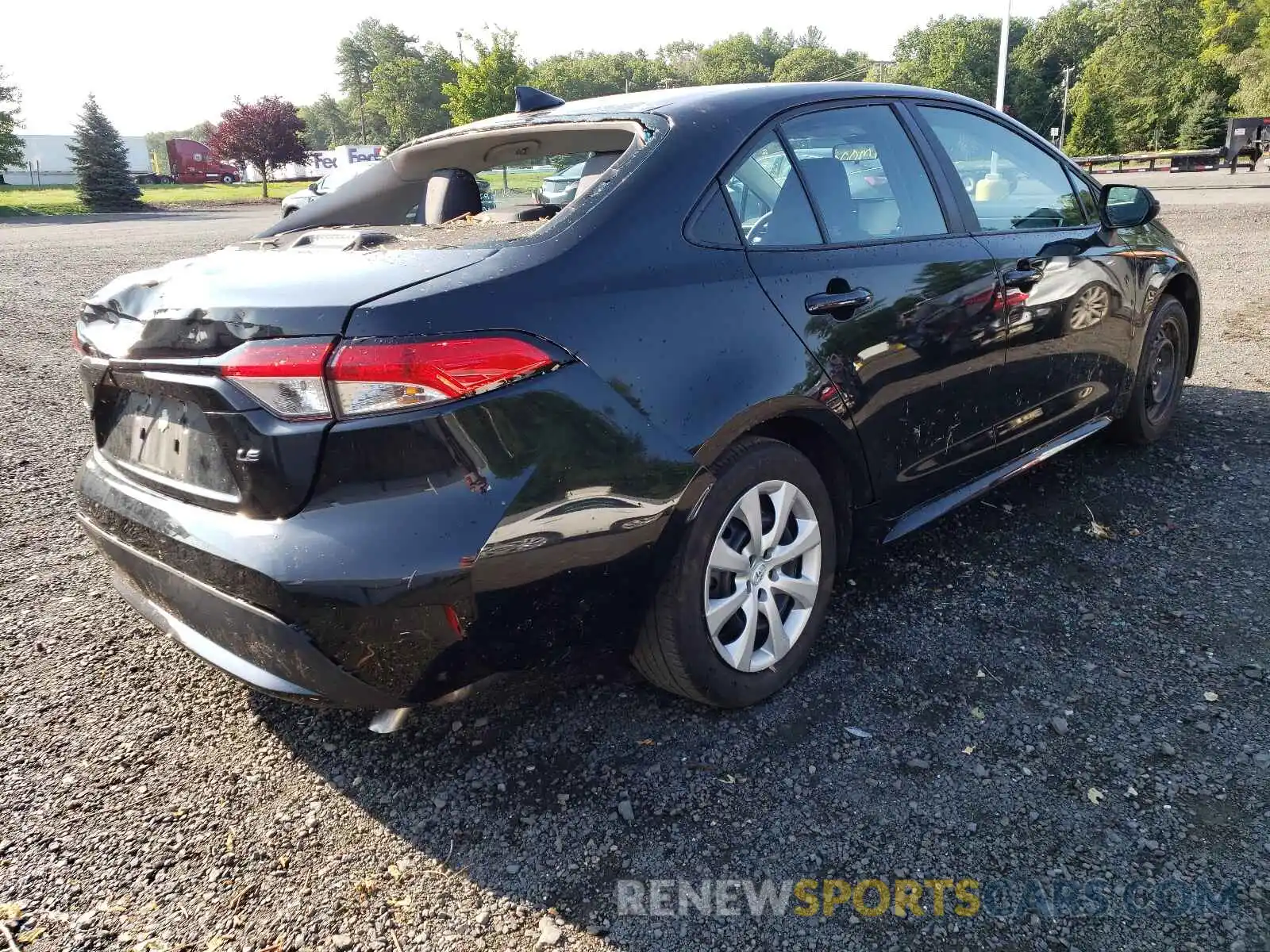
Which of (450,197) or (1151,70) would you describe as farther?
(1151,70)

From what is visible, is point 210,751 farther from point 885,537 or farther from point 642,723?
point 885,537

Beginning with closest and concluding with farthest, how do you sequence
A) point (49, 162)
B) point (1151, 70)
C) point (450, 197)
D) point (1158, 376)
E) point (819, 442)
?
point (819, 442) < point (450, 197) < point (1158, 376) < point (1151, 70) < point (49, 162)

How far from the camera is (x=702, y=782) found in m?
2.28

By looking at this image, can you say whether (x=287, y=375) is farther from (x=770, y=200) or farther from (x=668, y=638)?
(x=770, y=200)

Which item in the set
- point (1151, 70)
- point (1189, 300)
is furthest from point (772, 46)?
point (1189, 300)

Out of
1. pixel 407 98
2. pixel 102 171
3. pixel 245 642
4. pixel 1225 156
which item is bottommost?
pixel 245 642

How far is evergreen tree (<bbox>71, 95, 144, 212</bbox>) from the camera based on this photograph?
35.8 metres

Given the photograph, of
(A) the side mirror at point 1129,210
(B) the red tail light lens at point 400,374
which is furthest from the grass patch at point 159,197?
(B) the red tail light lens at point 400,374

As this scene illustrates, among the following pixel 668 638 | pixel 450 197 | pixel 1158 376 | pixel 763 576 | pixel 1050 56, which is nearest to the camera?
pixel 668 638

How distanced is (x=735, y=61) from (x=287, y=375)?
5019 inches

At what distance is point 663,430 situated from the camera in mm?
2115

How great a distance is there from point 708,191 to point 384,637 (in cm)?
140

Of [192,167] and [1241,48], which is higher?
[1241,48]

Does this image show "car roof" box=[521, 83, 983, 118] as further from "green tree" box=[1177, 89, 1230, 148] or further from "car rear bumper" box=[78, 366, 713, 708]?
"green tree" box=[1177, 89, 1230, 148]
